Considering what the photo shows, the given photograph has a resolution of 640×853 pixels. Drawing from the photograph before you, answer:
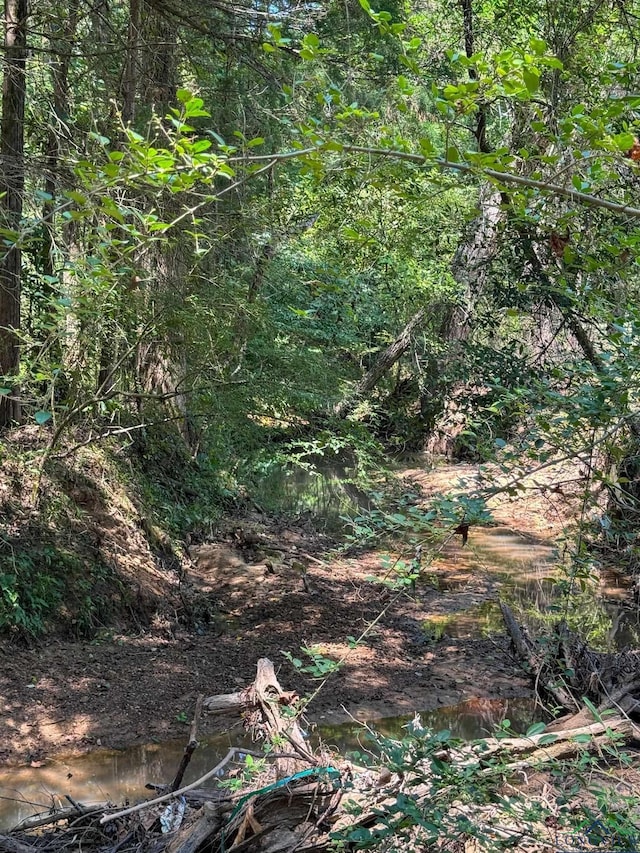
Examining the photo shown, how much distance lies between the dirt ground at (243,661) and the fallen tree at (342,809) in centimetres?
95

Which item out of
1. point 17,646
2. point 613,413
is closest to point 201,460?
point 17,646

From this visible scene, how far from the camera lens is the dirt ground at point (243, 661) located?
18.3 feet

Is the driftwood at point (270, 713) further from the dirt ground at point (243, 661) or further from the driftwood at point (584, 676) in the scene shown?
the driftwood at point (584, 676)

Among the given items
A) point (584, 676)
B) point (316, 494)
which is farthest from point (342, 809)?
point (316, 494)

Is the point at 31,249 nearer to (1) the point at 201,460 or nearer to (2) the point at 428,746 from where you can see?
(1) the point at 201,460

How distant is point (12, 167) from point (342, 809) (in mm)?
5225

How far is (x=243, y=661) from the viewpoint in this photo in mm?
6684

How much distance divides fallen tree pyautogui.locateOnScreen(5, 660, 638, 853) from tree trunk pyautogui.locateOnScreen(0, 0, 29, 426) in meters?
3.93

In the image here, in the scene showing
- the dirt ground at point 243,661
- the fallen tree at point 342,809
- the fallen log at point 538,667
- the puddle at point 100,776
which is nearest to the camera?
the fallen tree at point 342,809

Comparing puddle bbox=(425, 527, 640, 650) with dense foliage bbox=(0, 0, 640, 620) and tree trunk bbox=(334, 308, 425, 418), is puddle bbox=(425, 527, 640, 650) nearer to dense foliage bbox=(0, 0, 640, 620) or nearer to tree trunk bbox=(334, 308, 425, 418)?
dense foliage bbox=(0, 0, 640, 620)

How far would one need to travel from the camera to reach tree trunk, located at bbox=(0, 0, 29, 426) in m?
6.08

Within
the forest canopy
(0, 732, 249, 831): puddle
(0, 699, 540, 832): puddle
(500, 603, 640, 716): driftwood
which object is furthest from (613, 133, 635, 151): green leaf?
(0, 732, 249, 831): puddle

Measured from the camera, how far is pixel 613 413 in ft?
8.63

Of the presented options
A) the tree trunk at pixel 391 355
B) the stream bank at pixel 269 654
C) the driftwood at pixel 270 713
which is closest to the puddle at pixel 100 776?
the stream bank at pixel 269 654
